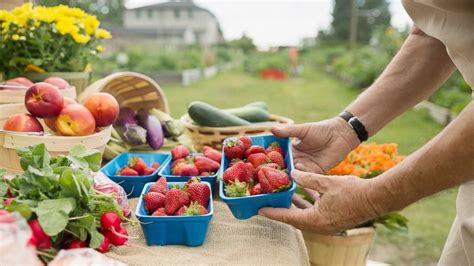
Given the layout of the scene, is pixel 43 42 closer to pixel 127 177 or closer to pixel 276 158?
pixel 127 177

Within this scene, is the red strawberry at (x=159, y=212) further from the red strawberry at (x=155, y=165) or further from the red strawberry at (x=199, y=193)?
the red strawberry at (x=155, y=165)

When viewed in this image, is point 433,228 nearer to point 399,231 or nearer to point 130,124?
point 399,231

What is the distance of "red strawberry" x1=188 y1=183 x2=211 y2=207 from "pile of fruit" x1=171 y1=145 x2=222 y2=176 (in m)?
0.30

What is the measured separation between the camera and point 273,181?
1.25m

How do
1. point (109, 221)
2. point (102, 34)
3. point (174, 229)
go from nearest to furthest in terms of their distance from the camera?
point (109, 221) < point (174, 229) < point (102, 34)

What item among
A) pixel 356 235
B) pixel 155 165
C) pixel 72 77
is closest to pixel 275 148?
pixel 155 165

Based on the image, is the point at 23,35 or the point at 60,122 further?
the point at 23,35

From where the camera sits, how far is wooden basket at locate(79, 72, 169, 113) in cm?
218

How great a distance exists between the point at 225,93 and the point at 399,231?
9.91 metres

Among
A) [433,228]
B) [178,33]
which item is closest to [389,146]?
[433,228]

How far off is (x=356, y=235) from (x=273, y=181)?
93cm

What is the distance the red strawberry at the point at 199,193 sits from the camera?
1291 mm

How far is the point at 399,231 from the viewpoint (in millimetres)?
2193

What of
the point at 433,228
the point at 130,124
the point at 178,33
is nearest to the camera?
the point at 130,124
